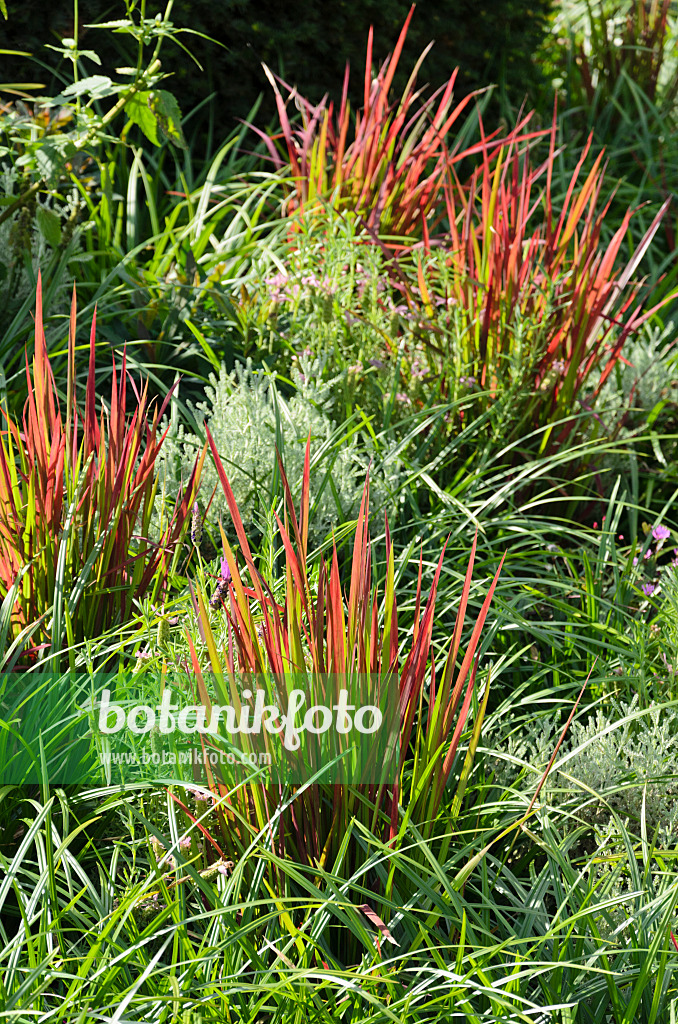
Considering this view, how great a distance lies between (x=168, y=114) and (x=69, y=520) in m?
1.17

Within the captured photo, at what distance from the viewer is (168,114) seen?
2.19 metres

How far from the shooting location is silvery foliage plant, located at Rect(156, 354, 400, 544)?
2.06 meters

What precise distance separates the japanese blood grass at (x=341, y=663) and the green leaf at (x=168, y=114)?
52.2 inches

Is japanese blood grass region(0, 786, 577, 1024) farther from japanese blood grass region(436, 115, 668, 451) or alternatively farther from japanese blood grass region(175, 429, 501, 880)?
japanese blood grass region(436, 115, 668, 451)

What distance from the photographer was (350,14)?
12.6 ft

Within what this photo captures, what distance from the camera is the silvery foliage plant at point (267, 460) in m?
2.06

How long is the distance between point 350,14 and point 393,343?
2.22 m

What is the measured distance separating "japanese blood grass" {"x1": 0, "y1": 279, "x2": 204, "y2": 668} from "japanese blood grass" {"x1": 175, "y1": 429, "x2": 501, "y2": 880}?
15.4 inches

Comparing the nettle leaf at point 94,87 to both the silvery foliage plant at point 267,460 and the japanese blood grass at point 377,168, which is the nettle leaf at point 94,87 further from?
the japanese blood grass at point 377,168

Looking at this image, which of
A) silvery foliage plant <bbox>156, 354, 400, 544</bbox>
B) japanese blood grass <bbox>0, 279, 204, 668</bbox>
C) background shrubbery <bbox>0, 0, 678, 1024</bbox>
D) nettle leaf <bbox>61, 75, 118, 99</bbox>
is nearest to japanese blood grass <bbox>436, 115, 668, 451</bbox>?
background shrubbery <bbox>0, 0, 678, 1024</bbox>

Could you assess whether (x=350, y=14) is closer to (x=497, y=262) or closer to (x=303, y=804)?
(x=497, y=262)

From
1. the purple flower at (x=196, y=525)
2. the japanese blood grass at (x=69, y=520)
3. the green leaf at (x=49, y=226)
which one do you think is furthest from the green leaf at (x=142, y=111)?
the purple flower at (x=196, y=525)

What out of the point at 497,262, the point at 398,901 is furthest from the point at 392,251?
the point at 398,901

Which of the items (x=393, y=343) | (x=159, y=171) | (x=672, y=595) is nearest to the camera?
(x=672, y=595)
